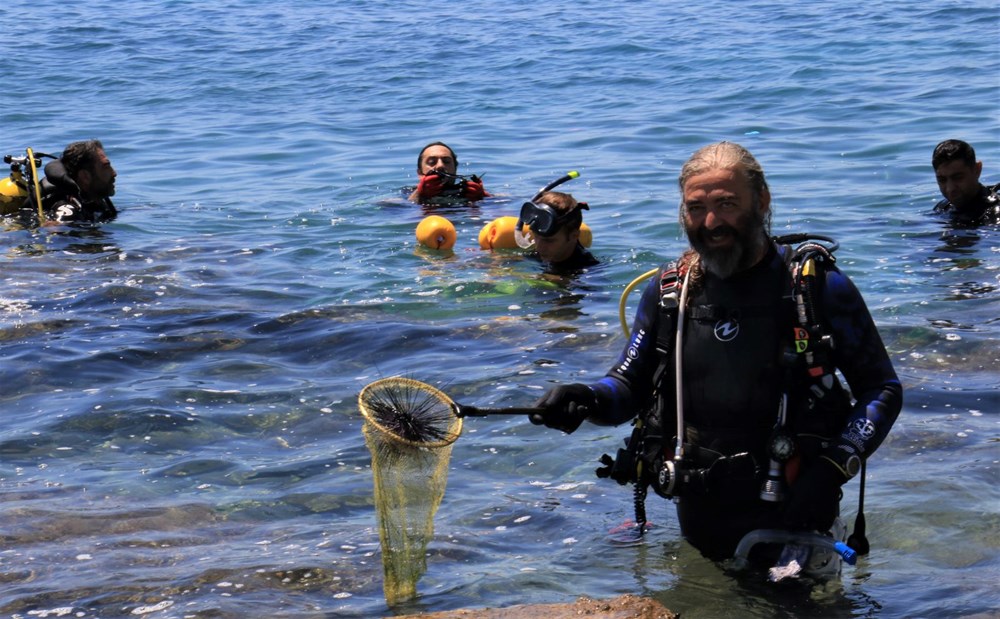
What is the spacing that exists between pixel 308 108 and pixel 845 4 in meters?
14.2

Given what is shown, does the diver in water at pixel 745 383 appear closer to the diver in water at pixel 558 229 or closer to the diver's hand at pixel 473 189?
the diver in water at pixel 558 229

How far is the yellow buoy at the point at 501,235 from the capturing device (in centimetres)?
1108

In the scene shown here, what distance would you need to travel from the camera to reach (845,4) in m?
29.5

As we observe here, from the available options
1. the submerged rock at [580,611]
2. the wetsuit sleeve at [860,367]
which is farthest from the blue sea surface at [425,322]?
the wetsuit sleeve at [860,367]

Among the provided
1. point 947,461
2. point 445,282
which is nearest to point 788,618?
point 947,461

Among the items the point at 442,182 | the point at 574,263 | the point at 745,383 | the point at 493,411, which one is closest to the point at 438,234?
the point at 574,263

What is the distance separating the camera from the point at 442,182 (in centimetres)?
1341

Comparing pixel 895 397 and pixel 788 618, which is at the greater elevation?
pixel 895 397

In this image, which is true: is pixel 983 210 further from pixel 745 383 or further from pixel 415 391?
pixel 415 391

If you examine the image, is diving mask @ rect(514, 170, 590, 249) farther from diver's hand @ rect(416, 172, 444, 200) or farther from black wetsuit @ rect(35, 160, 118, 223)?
black wetsuit @ rect(35, 160, 118, 223)

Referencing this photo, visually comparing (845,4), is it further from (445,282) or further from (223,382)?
(223,382)

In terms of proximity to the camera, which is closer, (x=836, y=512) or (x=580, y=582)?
(x=836, y=512)

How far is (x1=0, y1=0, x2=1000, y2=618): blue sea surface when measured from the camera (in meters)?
5.12

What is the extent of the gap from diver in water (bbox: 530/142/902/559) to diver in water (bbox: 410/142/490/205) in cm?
909
